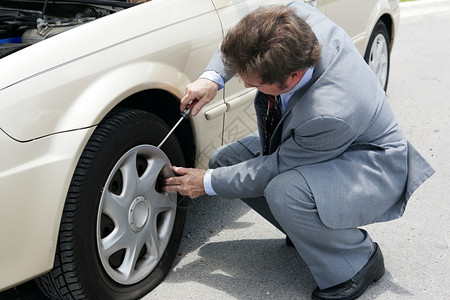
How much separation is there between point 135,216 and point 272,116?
68 centimetres

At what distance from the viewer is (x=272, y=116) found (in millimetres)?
2713

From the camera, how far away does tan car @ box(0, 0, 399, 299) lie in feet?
7.10

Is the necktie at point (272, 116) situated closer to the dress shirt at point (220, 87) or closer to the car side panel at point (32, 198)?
the dress shirt at point (220, 87)

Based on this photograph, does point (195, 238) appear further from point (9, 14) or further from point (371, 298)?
point (9, 14)

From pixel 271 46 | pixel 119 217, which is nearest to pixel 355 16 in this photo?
pixel 271 46

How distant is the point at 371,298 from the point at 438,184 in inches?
48.5

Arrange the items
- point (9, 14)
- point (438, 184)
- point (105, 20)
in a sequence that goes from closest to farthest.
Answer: point (105, 20)
point (9, 14)
point (438, 184)

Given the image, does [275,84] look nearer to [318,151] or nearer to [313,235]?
[318,151]

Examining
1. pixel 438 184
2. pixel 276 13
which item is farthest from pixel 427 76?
pixel 276 13

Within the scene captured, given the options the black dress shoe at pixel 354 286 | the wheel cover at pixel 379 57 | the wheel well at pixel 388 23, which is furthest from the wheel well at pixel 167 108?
the wheel well at pixel 388 23

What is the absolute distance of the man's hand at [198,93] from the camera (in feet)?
8.75

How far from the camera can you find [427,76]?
5.67 m

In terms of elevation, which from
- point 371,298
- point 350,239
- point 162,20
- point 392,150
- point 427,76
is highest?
point 162,20

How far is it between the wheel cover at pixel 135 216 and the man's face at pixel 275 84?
1.74 ft
